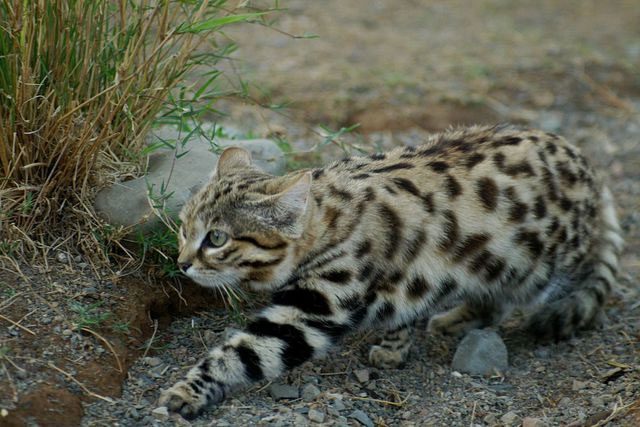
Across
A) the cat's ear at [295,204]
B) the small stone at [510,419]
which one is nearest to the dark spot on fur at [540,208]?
the small stone at [510,419]

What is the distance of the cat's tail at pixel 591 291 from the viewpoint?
549 centimetres

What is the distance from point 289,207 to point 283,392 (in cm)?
95

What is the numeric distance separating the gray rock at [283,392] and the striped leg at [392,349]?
64cm

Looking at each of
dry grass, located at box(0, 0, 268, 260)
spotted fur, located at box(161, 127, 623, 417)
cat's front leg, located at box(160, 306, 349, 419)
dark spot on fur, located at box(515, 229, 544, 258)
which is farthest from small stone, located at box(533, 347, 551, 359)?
dry grass, located at box(0, 0, 268, 260)

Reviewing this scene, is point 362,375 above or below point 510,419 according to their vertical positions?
below

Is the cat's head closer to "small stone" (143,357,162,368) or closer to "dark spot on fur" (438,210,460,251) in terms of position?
"small stone" (143,357,162,368)

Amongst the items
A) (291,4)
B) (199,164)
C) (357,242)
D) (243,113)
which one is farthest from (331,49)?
(357,242)

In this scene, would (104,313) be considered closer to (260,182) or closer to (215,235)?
(215,235)

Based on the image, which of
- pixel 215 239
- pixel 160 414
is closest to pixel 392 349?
pixel 215 239

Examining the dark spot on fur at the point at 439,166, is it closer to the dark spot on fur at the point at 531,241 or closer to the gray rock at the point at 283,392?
the dark spot on fur at the point at 531,241

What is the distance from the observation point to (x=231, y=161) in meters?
5.00

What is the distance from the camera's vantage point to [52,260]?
15.5 feet

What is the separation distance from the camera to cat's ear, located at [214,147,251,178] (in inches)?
195

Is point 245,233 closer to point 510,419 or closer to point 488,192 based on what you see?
point 488,192
